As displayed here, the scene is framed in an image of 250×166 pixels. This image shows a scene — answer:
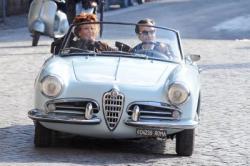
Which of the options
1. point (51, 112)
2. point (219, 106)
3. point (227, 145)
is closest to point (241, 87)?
point (219, 106)

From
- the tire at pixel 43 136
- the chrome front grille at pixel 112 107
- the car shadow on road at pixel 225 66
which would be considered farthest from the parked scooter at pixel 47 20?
the chrome front grille at pixel 112 107

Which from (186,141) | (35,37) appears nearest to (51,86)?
(186,141)

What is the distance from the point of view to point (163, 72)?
8.49 meters

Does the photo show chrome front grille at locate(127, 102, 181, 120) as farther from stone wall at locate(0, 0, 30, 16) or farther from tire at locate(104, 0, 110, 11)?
tire at locate(104, 0, 110, 11)

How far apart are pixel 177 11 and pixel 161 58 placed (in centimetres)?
2242

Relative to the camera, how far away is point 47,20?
18031mm

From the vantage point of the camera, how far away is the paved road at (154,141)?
802cm

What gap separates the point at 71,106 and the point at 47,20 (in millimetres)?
10220

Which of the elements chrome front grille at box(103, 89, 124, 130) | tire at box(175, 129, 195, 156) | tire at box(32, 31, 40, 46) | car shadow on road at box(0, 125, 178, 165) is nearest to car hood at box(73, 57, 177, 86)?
chrome front grille at box(103, 89, 124, 130)

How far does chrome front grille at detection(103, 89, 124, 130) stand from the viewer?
7934 millimetres

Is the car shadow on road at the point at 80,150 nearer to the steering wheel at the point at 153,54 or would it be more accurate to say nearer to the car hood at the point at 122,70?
the car hood at the point at 122,70

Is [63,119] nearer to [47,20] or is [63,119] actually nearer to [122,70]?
[122,70]

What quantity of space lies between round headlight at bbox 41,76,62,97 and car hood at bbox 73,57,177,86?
0.71ft

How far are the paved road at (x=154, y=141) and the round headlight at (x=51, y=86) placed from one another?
1.90ft
